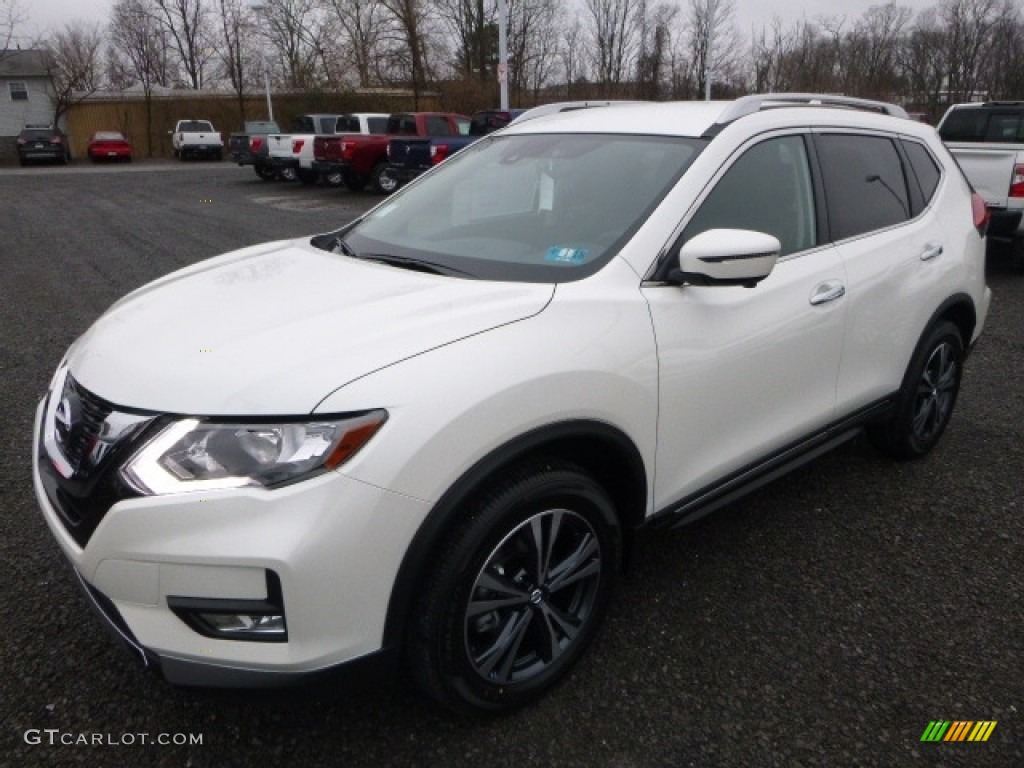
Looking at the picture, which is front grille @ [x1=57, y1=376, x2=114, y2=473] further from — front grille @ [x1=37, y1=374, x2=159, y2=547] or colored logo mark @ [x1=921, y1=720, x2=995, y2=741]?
colored logo mark @ [x1=921, y1=720, x2=995, y2=741]

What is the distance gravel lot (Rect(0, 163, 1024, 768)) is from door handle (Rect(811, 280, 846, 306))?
1.01 metres

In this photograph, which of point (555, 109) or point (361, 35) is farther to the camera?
point (361, 35)

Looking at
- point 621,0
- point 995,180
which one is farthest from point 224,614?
point 621,0

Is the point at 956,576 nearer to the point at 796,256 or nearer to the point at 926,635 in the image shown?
the point at 926,635

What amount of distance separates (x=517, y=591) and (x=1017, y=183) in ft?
26.2

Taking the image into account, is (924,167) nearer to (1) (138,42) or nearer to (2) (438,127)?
(2) (438,127)

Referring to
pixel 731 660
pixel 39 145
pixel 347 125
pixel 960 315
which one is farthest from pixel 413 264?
pixel 39 145

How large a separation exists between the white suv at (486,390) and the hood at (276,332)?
0.01 metres

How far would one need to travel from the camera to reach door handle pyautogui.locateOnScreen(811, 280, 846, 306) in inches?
115

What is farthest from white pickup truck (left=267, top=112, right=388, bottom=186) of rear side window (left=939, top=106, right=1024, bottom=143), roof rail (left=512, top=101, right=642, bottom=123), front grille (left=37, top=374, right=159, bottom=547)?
front grille (left=37, top=374, right=159, bottom=547)

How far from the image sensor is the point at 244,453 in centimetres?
179

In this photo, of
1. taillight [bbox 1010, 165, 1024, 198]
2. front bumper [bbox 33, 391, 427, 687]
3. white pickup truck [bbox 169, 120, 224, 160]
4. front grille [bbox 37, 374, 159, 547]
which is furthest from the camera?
white pickup truck [bbox 169, 120, 224, 160]

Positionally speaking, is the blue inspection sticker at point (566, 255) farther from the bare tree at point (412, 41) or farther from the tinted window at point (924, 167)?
the bare tree at point (412, 41)

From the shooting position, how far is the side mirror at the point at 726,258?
2322 millimetres
